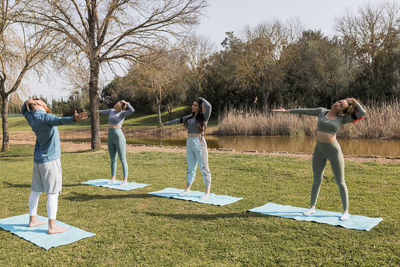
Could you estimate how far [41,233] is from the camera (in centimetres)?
490

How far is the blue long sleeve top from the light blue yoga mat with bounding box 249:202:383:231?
3298 millimetres

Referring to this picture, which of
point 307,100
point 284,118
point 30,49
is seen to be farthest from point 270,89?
point 30,49

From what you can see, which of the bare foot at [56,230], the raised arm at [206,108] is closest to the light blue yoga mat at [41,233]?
the bare foot at [56,230]

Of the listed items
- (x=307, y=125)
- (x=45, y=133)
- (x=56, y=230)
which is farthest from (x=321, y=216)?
(x=307, y=125)

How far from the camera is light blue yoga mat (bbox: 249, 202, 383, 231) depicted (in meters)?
5.01

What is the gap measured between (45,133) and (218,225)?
2.81 metres

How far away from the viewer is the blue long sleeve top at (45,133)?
4.70 meters

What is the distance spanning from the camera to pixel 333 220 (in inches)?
205

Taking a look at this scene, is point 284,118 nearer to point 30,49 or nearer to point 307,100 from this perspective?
point 307,100

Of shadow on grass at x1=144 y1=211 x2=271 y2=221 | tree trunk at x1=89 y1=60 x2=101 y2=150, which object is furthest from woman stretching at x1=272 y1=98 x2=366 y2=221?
tree trunk at x1=89 y1=60 x2=101 y2=150

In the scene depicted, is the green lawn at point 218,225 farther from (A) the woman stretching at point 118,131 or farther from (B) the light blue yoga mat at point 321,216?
(A) the woman stretching at point 118,131

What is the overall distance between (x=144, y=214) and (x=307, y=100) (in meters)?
28.8

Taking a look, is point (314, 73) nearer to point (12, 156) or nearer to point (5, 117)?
point (5, 117)

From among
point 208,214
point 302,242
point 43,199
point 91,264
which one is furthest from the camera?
point 43,199
